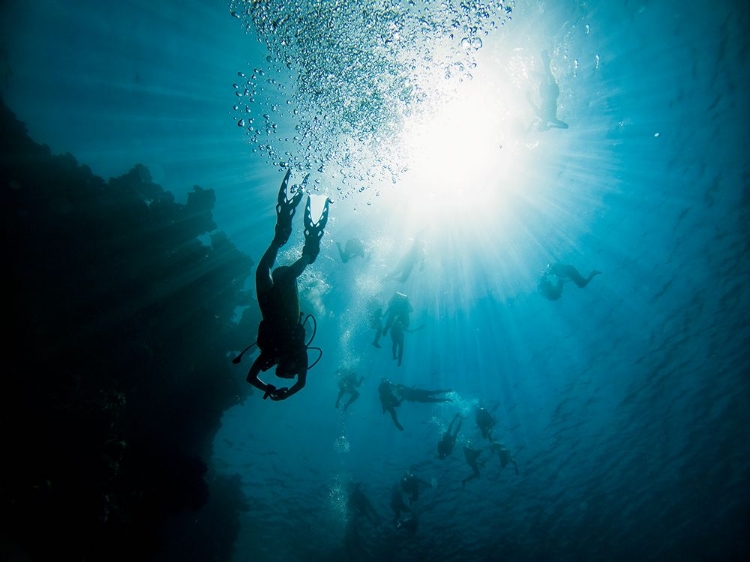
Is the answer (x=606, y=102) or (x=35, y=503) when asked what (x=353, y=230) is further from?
(x=35, y=503)

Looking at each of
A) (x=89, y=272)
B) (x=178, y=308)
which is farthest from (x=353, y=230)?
(x=89, y=272)

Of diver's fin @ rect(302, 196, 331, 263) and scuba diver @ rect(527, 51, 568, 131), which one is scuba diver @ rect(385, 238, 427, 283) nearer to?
scuba diver @ rect(527, 51, 568, 131)

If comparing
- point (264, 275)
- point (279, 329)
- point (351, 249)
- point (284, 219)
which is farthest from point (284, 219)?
point (351, 249)

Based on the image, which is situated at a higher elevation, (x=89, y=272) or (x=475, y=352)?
(x=475, y=352)

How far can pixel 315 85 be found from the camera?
10211 millimetres

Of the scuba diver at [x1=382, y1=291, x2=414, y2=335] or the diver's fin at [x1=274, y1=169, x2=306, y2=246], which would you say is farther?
the scuba diver at [x1=382, y1=291, x2=414, y2=335]

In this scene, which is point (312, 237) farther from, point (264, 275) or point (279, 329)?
point (279, 329)

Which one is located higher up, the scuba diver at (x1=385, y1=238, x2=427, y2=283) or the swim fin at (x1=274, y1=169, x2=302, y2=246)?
the scuba diver at (x1=385, y1=238, x2=427, y2=283)

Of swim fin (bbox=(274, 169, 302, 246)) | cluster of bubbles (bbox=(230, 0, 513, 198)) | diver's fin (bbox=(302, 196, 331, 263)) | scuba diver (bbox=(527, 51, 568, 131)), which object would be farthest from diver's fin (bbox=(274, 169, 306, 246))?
scuba diver (bbox=(527, 51, 568, 131))

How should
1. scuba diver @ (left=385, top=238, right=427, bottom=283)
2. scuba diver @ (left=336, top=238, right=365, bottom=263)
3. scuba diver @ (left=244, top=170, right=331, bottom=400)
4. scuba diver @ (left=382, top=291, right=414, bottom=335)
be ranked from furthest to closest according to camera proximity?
scuba diver @ (left=382, top=291, right=414, bottom=335) < scuba diver @ (left=385, top=238, right=427, bottom=283) < scuba diver @ (left=336, top=238, right=365, bottom=263) < scuba diver @ (left=244, top=170, right=331, bottom=400)

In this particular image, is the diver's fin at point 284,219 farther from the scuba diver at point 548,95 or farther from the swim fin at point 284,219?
the scuba diver at point 548,95

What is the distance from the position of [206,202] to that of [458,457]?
2432 centimetres

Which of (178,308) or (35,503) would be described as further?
(178,308)

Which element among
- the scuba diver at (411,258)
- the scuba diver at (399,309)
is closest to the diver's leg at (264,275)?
the scuba diver at (411,258)
